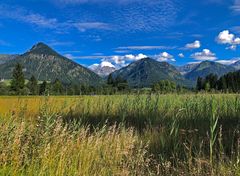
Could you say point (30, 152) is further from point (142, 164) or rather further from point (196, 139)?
point (196, 139)

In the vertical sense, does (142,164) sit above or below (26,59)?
below

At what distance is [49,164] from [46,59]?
1972 mm

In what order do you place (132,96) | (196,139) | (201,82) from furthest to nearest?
(201,82), (132,96), (196,139)

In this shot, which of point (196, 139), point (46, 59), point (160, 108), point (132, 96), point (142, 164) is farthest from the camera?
point (132, 96)

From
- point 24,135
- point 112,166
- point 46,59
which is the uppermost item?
point 46,59

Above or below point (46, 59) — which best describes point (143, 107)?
below

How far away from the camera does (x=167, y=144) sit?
8.24 m

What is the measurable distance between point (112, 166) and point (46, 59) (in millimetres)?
2295

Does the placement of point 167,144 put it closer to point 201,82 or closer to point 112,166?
point 112,166

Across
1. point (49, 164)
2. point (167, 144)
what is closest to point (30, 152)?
point (49, 164)

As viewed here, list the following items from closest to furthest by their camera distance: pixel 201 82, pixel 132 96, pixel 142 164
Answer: pixel 142 164
pixel 132 96
pixel 201 82

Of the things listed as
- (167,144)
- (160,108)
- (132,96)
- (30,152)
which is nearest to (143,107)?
(160,108)

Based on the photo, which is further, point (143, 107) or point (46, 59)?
point (143, 107)

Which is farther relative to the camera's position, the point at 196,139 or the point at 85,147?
the point at 196,139
